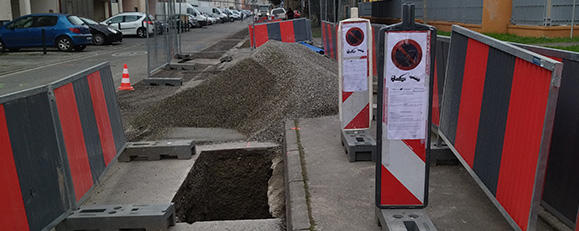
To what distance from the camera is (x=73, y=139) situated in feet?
14.4

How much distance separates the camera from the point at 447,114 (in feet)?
16.9

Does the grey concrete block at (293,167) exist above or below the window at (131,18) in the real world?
below

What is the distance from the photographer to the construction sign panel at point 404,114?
11.8 ft

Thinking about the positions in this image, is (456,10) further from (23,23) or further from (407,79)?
(407,79)

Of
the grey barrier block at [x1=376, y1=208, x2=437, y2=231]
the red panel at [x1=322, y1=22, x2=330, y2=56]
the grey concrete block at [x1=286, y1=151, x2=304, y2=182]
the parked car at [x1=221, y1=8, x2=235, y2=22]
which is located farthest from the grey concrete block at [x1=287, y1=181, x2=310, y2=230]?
the parked car at [x1=221, y1=8, x2=235, y2=22]

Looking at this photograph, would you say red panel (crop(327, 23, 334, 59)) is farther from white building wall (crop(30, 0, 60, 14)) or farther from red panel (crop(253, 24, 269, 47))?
white building wall (crop(30, 0, 60, 14))

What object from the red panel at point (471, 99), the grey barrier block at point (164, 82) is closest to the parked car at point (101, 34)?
the grey barrier block at point (164, 82)

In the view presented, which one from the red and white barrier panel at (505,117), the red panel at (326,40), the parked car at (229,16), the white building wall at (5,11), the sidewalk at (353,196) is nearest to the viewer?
the red and white barrier panel at (505,117)

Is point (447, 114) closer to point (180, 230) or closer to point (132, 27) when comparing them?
point (180, 230)

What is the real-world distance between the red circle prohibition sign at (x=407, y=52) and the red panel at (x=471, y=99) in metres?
0.76

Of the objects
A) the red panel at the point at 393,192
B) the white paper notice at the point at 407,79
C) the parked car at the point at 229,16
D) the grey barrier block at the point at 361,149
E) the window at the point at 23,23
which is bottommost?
the parked car at the point at 229,16

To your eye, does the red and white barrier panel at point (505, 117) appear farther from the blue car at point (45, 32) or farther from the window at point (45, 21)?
the window at point (45, 21)

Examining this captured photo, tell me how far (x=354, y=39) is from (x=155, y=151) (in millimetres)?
2651

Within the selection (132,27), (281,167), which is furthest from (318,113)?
(132,27)
